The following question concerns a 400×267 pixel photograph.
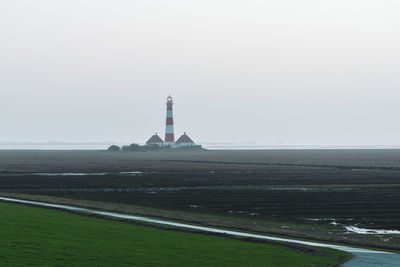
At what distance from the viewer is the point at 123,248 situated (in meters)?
21.6

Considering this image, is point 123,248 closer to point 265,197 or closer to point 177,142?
point 265,197

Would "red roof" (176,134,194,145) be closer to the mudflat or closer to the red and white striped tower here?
the red and white striped tower

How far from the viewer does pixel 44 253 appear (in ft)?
63.9

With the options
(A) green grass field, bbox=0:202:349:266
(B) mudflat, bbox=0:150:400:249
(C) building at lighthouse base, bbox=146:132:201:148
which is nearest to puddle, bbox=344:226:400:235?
(B) mudflat, bbox=0:150:400:249

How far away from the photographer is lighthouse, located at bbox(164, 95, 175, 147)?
6727 inches

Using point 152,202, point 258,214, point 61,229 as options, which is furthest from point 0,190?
point 61,229

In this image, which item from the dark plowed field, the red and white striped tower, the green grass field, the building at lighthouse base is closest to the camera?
the green grass field

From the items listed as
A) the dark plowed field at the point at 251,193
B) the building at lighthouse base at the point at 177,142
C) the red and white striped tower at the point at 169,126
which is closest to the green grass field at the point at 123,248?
the dark plowed field at the point at 251,193

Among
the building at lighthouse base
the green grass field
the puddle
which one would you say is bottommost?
A: the puddle

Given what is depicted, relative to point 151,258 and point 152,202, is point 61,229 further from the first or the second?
point 152,202

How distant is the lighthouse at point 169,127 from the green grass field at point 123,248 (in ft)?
470

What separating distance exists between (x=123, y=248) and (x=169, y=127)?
6080 inches

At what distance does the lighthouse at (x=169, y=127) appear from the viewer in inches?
6727

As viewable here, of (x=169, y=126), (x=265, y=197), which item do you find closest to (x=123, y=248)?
(x=265, y=197)
